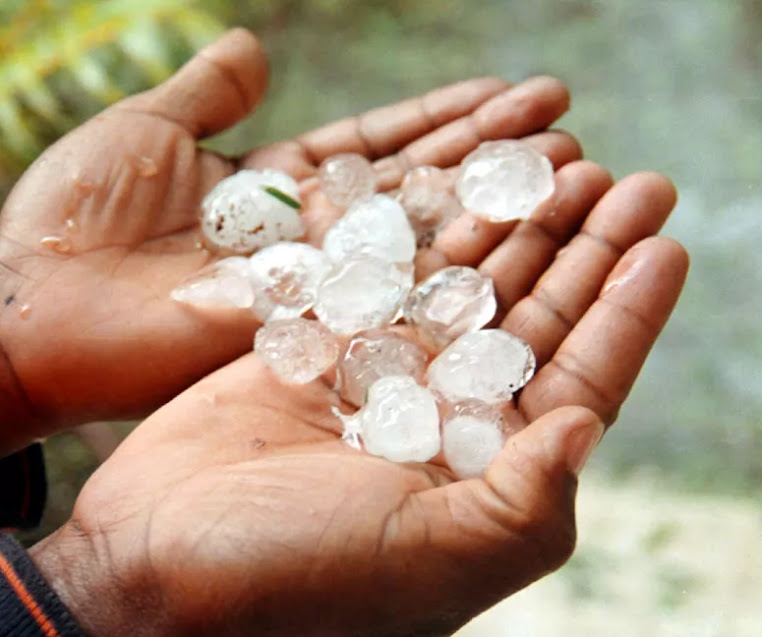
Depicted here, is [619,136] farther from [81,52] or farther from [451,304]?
[81,52]

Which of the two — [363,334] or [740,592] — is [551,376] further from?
[740,592]

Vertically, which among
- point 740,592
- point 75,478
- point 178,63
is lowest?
point 740,592

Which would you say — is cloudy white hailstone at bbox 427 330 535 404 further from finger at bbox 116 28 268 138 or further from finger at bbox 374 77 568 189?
finger at bbox 116 28 268 138

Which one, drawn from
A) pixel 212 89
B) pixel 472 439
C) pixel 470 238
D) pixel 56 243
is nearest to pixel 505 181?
pixel 470 238

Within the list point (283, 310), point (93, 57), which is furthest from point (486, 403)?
point (93, 57)

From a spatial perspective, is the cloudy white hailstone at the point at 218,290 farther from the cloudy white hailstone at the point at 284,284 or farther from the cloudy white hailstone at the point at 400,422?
the cloudy white hailstone at the point at 400,422

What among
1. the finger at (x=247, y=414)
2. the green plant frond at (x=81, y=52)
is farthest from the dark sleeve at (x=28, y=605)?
the green plant frond at (x=81, y=52)
